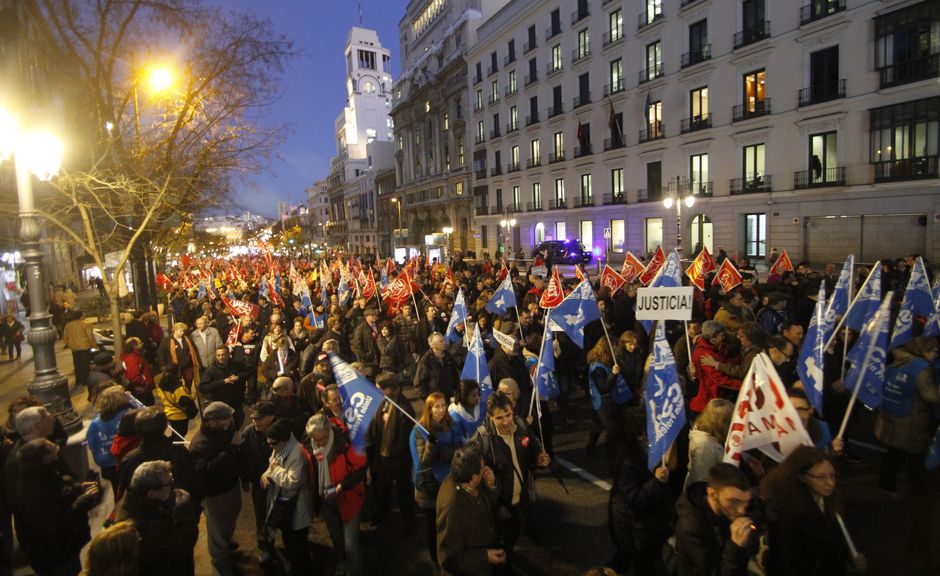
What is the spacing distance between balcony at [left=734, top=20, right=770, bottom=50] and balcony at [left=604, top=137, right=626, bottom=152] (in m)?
9.85

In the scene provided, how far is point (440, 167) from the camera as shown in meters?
62.8

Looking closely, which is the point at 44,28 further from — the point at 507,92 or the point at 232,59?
the point at 507,92

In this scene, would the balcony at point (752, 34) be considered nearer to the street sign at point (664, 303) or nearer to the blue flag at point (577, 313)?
the blue flag at point (577, 313)

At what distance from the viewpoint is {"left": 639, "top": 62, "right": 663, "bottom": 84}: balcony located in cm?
3394

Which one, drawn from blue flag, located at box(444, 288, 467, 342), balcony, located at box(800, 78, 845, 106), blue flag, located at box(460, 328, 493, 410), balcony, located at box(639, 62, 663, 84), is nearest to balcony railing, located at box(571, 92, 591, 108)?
balcony, located at box(639, 62, 663, 84)

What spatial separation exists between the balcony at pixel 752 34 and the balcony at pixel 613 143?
9853mm

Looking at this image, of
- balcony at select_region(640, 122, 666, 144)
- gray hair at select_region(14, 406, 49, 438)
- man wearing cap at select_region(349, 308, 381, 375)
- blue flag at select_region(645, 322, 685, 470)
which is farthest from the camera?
balcony at select_region(640, 122, 666, 144)

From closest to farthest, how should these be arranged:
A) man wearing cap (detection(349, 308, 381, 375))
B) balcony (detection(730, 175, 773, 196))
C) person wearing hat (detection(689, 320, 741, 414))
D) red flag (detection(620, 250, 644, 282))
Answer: person wearing hat (detection(689, 320, 741, 414)) < man wearing cap (detection(349, 308, 381, 375)) < red flag (detection(620, 250, 644, 282)) < balcony (detection(730, 175, 773, 196))

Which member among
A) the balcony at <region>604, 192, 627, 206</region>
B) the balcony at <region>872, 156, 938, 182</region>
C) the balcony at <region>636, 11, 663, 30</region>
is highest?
the balcony at <region>636, 11, 663, 30</region>

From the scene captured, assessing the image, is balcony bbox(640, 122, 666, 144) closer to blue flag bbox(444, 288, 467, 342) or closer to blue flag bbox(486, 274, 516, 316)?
blue flag bbox(486, 274, 516, 316)

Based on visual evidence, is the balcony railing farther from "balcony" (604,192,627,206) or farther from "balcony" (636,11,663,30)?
"balcony" (604,192,627,206)

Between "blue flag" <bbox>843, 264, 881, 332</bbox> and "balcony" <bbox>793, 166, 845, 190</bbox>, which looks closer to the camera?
"blue flag" <bbox>843, 264, 881, 332</bbox>

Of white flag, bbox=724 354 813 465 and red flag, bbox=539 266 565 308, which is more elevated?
red flag, bbox=539 266 565 308

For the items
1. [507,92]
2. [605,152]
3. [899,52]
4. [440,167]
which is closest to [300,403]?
[899,52]
